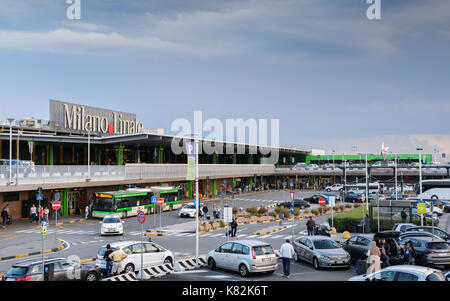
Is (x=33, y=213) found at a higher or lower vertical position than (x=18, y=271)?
lower

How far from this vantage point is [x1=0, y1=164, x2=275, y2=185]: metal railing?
36.7 m

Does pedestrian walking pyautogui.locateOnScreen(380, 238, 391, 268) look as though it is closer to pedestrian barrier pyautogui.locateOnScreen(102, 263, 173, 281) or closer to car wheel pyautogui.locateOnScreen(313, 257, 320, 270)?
car wheel pyautogui.locateOnScreen(313, 257, 320, 270)

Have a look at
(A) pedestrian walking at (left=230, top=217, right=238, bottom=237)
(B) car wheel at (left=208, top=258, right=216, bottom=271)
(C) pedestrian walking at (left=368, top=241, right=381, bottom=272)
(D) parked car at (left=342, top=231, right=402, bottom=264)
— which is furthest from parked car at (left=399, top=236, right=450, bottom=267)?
(A) pedestrian walking at (left=230, top=217, right=238, bottom=237)

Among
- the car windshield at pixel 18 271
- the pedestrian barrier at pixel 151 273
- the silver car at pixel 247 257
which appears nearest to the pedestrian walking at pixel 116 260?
the pedestrian barrier at pixel 151 273

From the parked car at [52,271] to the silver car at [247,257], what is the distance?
17.5 feet

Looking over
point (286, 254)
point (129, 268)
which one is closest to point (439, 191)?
point (286, 254)

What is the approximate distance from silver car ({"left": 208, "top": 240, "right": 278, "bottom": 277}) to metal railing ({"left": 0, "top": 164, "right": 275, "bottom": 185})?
24504mm

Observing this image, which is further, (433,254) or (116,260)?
(433,254)

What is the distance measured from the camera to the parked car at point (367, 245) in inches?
752

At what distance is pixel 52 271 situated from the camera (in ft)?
50.6

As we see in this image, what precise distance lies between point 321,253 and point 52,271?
1111 centimetres

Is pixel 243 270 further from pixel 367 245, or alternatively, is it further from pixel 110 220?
pixel 110 220

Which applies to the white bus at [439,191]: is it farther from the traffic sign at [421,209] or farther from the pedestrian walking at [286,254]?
the pedestrian walking at [286,254]
